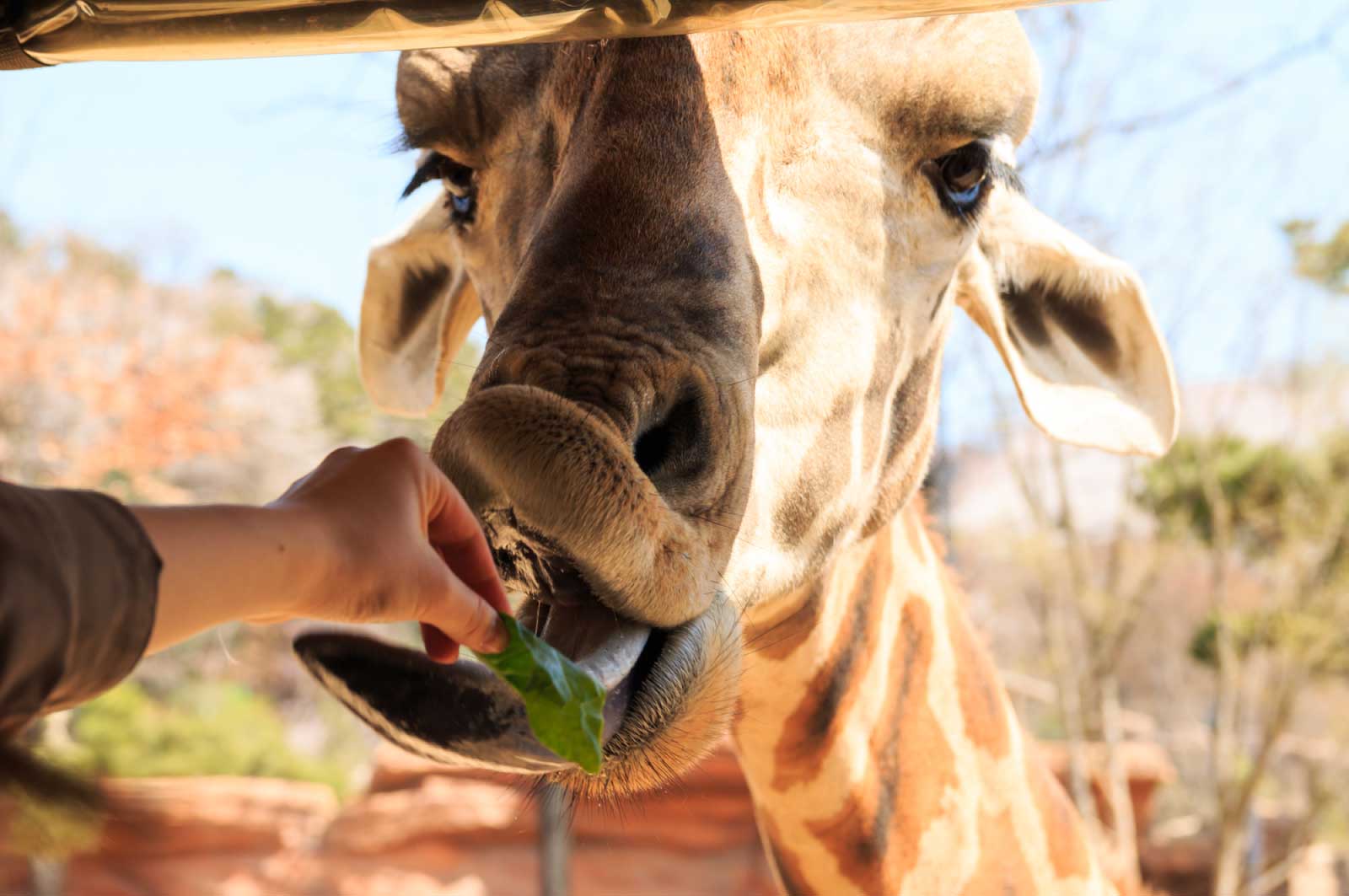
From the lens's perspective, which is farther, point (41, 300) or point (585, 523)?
point (41, 300)

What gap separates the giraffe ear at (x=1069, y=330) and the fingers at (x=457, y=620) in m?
1.93

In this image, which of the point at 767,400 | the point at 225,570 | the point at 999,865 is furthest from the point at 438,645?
the point at 999,865

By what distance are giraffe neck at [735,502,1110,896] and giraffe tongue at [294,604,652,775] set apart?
1.00 meters

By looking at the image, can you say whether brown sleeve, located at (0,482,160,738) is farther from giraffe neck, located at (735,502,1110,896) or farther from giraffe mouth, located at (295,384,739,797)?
giraffe neck, located at (735,502,1110,896)

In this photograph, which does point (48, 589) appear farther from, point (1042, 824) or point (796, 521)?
point (1042, 824)

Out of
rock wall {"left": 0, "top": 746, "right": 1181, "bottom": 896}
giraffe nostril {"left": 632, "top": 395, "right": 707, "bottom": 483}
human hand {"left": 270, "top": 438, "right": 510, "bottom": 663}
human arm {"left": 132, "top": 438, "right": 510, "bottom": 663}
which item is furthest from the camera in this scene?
rock wall {"left": 0, "top": 746, "right": 1181, "bottom": 896}

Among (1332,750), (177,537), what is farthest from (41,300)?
(177,537)

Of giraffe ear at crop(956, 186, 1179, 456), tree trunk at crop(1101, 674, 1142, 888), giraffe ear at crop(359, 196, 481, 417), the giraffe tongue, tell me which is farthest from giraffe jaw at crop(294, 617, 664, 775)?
tree trunk at crop(1101, 674, 1142, 888)

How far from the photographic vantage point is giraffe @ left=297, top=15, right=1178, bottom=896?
1479mm

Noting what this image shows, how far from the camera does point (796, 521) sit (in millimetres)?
2094

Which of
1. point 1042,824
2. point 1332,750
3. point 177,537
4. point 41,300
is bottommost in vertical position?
point 1332,750

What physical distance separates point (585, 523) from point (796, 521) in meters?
0.75

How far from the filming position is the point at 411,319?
362 cm

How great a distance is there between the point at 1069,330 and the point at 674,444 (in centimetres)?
176
